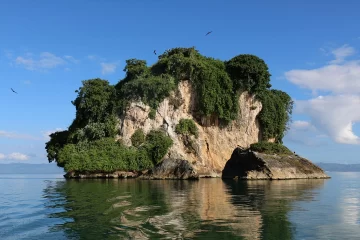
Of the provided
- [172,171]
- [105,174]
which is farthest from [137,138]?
[172,171]

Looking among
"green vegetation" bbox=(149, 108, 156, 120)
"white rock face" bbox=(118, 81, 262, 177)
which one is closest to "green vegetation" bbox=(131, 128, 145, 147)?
"white rock face" bbox=(118, 81, 262, 177)

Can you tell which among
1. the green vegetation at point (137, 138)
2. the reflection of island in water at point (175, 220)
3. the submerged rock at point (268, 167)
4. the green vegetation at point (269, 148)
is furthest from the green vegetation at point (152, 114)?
the reflection of island in water at point (175, 220)

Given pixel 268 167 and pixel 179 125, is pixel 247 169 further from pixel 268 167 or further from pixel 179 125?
pixel 179 125

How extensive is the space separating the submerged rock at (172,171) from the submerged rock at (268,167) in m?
6.74

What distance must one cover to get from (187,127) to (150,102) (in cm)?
715

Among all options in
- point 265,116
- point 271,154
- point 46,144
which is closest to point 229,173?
point 271,154

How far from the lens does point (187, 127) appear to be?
6222 centimetres

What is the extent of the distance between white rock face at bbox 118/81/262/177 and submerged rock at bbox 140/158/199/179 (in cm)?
255

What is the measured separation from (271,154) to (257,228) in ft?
140

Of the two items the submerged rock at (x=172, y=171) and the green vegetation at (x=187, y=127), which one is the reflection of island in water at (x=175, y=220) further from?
the green vegetation at (x=187, y=127)

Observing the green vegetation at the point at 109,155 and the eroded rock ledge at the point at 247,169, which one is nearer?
the eroded rock ledge at the point at 247,169

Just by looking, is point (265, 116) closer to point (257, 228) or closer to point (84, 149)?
point (84, 149)

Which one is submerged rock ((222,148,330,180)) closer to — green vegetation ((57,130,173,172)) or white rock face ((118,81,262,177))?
white rock face ((118,81,262,177))

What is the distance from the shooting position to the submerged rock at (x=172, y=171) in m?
52.4
